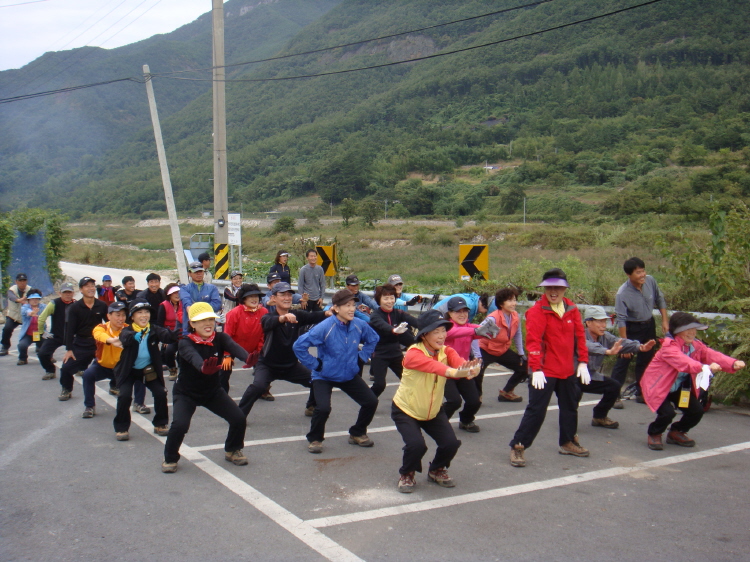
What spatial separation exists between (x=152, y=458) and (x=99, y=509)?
1.27 metres

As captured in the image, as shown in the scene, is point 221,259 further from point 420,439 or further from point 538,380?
point 420,439

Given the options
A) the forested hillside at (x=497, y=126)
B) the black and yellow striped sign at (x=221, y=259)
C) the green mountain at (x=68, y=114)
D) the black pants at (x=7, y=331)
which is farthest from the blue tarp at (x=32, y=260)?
the green mountain at (x=68, y=114)

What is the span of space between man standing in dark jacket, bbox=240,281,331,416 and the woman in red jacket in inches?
92.5

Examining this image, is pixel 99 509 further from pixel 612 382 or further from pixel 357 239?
pixel 357 239

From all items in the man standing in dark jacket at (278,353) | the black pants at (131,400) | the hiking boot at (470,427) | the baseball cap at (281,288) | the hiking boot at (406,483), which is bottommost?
the hiking boot at (470,427)

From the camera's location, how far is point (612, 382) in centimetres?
730

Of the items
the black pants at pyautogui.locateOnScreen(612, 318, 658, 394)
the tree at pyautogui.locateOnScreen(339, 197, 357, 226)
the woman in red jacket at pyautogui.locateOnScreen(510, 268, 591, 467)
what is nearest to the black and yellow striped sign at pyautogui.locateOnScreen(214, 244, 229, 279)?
the black pants at pyautogui.locateOnScreen(612, 318, 658, 394)

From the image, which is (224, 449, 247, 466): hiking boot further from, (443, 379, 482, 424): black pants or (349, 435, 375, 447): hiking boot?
(443, 379, 482, 424): black pants

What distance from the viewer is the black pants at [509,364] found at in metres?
8.16

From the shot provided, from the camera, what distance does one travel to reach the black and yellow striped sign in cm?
1714

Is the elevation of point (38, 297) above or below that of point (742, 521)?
above

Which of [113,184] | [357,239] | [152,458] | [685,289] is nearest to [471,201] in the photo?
[357,239]

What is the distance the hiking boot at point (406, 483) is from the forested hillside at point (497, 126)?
42427 mm

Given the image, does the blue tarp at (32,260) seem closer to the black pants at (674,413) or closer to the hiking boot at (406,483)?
the hiking boot at (406,483)
